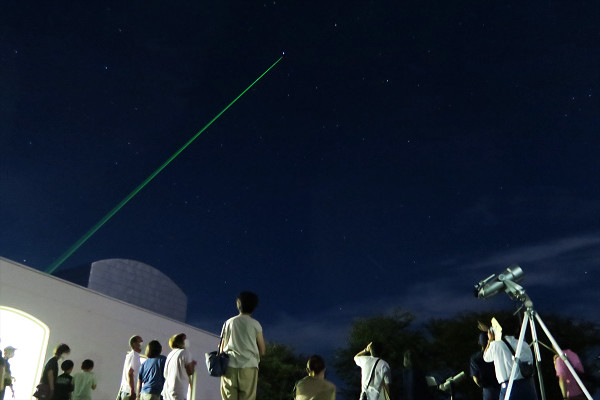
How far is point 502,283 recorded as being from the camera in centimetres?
500

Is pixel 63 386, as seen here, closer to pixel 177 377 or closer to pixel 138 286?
pixel 177 377

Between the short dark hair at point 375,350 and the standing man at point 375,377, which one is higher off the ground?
the short dark hair at point 375,350

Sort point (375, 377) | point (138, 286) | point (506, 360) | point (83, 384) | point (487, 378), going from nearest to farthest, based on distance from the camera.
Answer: point (506, 360)
point (487, 378)
point (375, 377)
point (83, 384)
point (138, 286)

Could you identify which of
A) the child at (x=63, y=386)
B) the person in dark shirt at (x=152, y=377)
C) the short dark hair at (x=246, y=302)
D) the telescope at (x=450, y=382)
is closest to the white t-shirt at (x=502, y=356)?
the short dark hair at (x=246, y=302)

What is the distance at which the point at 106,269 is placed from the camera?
61.1ft

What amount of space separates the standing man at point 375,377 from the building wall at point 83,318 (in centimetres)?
764

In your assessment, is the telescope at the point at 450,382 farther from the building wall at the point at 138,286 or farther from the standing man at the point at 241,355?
the building wall at the point at 138,286

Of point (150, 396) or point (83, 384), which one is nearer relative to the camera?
point (150, 396)

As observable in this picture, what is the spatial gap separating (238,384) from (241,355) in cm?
24

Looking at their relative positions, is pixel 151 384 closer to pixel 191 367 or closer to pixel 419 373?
pixel 191 367

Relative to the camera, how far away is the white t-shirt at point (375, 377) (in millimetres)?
6305

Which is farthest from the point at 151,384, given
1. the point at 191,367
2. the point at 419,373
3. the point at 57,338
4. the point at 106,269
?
the point at 106,269

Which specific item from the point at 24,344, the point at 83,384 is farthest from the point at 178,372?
the point at 24,344

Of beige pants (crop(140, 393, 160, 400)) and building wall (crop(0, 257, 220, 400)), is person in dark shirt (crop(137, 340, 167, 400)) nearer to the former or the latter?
beige pants (crop(140, 393, 160, 400))
